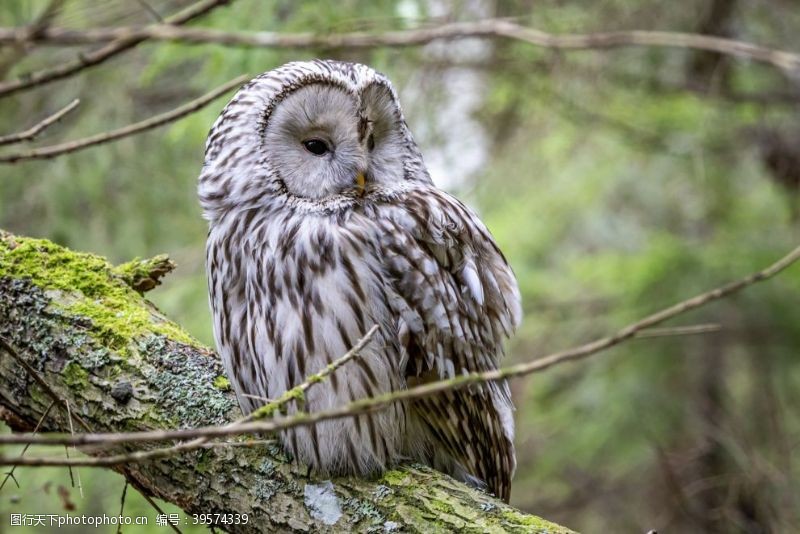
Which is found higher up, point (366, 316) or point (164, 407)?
point (366, 316)

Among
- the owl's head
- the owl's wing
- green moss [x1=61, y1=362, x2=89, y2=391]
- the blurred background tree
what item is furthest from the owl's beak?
the blurred background tree

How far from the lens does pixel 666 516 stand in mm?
8211

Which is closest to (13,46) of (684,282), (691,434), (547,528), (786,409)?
(547,528)

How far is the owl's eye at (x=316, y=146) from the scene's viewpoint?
11.2ft

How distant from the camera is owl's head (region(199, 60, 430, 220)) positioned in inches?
132

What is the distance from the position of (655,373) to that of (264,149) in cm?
540

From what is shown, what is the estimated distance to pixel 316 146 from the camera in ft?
11.2

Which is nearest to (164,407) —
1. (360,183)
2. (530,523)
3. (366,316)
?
(366,316)

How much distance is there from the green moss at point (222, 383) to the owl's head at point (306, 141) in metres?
0.62

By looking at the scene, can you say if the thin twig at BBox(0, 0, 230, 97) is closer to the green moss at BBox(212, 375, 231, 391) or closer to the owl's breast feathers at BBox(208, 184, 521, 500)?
the owl's breast feathers at BBox(208, 184, 521, 500)

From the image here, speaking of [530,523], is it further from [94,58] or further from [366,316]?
[94,58]

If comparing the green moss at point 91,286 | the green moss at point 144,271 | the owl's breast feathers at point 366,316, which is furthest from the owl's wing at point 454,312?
the green moss at point 144,271

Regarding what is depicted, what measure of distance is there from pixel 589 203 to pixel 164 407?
22.3 feet

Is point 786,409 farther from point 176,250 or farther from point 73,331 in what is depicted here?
point 73,331
